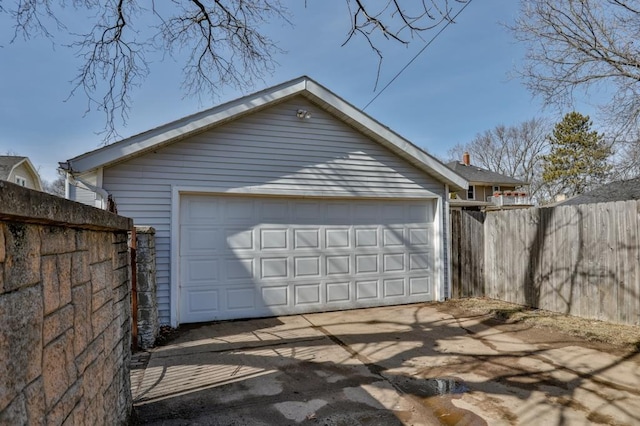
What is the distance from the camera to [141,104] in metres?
6.31

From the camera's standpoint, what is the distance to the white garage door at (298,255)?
20.6 ft

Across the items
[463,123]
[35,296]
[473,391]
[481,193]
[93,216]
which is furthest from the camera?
[481,193]

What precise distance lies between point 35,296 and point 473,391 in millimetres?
3684

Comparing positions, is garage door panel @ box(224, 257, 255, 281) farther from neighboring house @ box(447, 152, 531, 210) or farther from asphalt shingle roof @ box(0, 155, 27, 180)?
neighboring house @ box(447, 152, 531, 210)

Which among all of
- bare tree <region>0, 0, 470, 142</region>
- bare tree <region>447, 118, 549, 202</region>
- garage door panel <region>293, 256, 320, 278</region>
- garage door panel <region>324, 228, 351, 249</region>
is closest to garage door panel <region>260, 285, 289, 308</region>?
garage door panel <region>293, 256, 320, 278</region>

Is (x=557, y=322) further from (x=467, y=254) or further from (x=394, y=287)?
(x=394, y=287)

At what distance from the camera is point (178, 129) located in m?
5.89

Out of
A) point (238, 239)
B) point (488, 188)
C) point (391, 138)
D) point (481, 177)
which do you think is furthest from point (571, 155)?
point (238, 239)

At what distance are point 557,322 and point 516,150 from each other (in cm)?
3016

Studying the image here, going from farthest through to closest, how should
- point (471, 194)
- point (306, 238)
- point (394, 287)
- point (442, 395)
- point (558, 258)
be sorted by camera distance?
point (471, 194) → point (394, 287) → point (306, 238) → point (558, 258) → point (442, 395)

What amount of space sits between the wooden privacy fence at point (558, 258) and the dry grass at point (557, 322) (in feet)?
0.72

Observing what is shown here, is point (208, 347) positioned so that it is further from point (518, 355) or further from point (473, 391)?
point (518, 355)

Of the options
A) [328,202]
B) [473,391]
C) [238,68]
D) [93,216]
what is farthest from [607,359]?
[238,68]

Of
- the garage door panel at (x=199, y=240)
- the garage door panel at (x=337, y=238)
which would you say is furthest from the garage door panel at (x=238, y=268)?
the garage door panel at (x=337, y=238)
